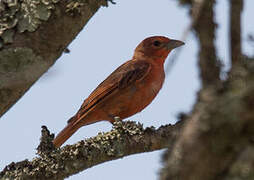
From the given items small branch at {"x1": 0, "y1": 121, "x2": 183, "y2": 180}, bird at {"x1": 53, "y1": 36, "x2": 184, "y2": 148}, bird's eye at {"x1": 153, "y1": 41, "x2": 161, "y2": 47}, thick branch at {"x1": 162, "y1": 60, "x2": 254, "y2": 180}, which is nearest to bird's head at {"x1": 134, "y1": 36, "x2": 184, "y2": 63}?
bird's eye at {"x1": 153, "y1": 41, "x2": 161, "y2": 47}

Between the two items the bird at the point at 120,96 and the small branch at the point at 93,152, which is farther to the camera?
the bird at the point at 120,96

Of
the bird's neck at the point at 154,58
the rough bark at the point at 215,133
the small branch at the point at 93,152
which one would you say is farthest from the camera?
the bird's neck at the point at 154,58

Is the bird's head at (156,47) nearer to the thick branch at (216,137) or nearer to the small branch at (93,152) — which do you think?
the small branch at (93,152)

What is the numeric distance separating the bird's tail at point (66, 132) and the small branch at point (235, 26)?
4.48m

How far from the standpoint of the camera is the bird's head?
7.66m

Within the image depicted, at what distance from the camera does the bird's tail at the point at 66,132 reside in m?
5.97

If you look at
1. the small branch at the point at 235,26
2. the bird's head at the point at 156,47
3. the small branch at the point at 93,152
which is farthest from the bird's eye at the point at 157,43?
the small branch at the point at 235,26

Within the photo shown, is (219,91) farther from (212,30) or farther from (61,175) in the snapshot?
(61,175)

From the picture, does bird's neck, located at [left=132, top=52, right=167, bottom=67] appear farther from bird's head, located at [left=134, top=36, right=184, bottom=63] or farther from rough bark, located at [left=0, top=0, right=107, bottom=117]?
rough bark, located at [left=0, top=0, right=107, bottom=117]

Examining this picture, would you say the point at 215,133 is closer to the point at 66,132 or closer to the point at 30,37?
the point at 30,37

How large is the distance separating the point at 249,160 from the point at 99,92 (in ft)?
16.9

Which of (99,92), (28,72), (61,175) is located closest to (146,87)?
(99,92)

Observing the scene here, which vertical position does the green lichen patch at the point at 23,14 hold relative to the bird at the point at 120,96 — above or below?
below

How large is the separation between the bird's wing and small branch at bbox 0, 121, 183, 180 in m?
2.04
